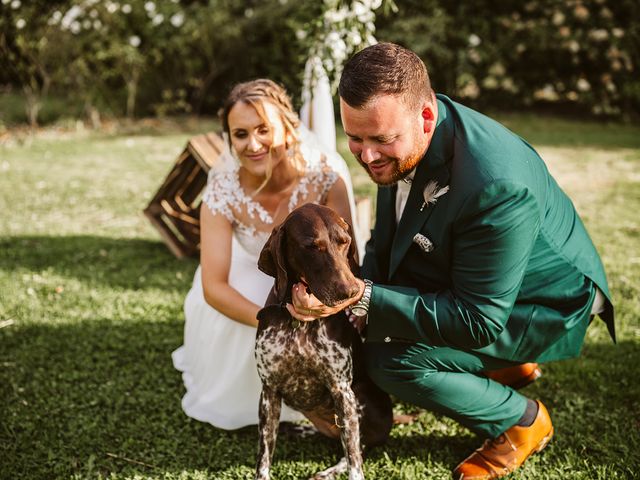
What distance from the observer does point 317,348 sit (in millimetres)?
2854

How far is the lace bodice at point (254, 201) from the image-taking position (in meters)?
3.69

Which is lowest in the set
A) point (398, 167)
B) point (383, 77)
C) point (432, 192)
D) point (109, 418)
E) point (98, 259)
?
point (98, 259)

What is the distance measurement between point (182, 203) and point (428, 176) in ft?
13.4

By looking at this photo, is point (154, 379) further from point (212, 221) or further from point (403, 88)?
point (403, 88)

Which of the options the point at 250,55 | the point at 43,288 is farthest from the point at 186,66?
the point at 43,288

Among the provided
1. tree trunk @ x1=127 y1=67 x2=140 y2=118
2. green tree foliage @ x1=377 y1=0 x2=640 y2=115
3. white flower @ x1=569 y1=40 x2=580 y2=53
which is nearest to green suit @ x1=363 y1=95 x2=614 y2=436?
green tree foliage @ x1=377 y1=0 x2=640 y2=115

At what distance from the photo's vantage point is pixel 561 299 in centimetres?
294

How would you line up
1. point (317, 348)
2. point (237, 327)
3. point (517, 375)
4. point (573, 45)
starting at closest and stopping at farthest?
point (317, 348)
point (517, 375)
point (237, 327)
point (573, 45)

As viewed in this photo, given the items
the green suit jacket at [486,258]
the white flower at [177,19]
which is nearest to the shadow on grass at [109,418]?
the green suit jacket at [486,258]

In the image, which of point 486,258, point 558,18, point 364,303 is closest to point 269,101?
point 364,303

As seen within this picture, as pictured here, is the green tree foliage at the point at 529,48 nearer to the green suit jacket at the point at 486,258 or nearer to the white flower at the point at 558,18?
the white flower at the point at 558,18

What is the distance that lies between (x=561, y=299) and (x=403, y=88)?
1268mm

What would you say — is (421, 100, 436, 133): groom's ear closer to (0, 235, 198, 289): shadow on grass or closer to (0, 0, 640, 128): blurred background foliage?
(0, 235, 198, 289): shadow on grass

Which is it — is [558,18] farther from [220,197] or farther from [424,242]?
[424,242]
